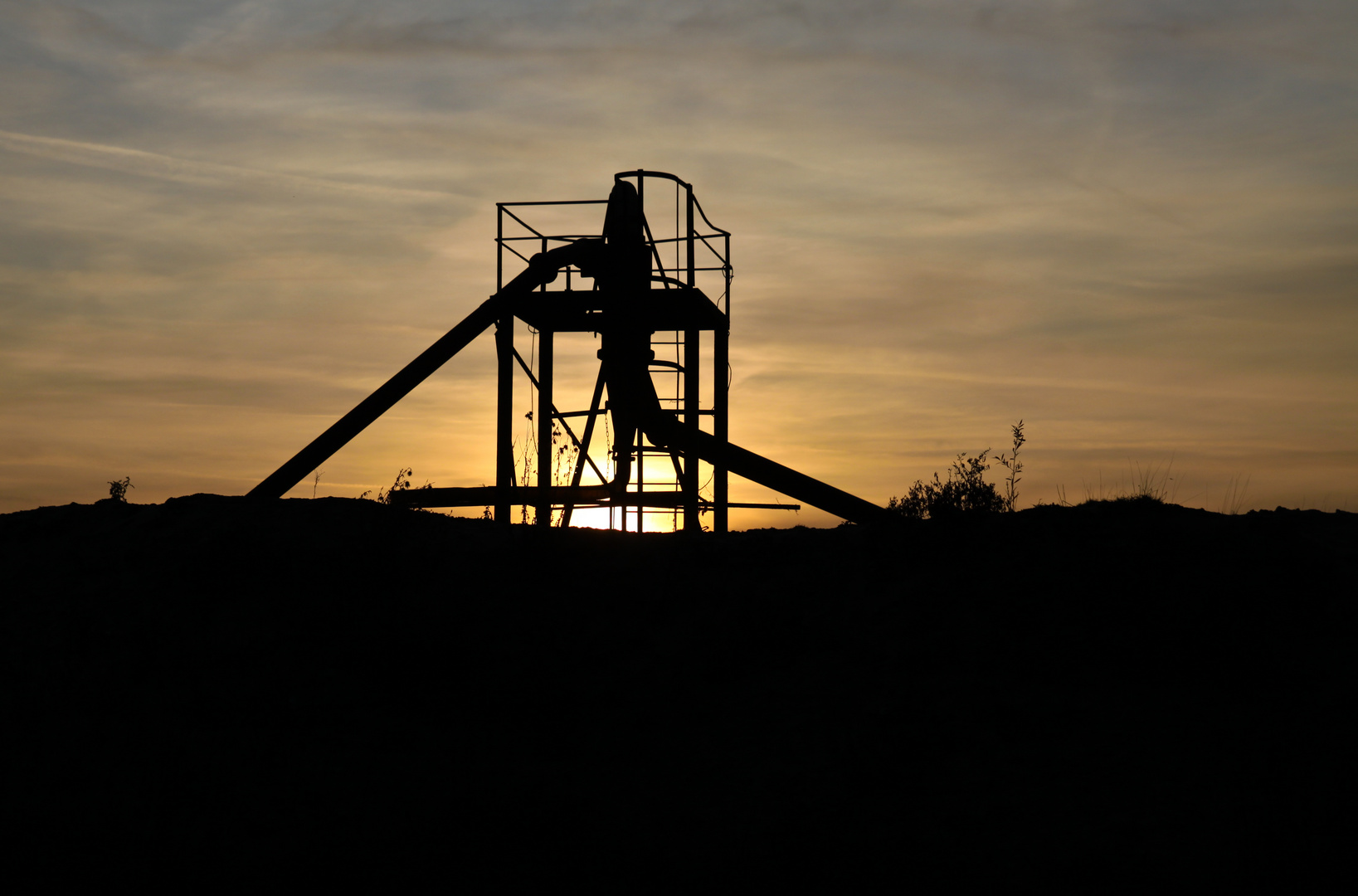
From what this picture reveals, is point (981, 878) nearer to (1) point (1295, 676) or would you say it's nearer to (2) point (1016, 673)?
(2) point (1016, 673)

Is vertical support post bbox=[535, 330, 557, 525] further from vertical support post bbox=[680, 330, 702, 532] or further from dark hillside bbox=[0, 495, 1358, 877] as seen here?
dark hillside bbox=[0, 495, 1358, 877]

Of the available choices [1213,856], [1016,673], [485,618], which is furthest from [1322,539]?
[485,618]

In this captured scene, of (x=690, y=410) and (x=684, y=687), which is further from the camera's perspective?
(x=690, y=410)

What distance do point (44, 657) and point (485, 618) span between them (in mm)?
3719

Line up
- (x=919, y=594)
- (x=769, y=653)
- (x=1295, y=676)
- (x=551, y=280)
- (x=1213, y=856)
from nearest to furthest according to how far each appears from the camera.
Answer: (x=1213, y=856)
(x=1295, y=676)
(x=769, y=653)
(x=919, y=594)
(x=551, y=280)

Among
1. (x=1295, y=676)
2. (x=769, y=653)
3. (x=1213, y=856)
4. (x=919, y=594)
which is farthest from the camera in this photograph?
(x=919, y=594)

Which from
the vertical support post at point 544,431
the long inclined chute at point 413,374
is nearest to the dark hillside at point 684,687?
the long inclined chute at point 413,374

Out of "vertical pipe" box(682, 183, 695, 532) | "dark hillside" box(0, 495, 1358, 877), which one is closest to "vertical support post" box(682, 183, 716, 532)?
"vertical pipe" box(682, 183, 695, 532)

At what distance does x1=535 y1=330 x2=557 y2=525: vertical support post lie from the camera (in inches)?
700

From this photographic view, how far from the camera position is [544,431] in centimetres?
1797

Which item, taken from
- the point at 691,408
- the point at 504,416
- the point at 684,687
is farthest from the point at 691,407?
the point at 684,687

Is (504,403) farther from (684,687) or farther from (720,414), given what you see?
(684,687)

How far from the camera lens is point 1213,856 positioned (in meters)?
6.52

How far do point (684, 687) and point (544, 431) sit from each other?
31.7 ft
